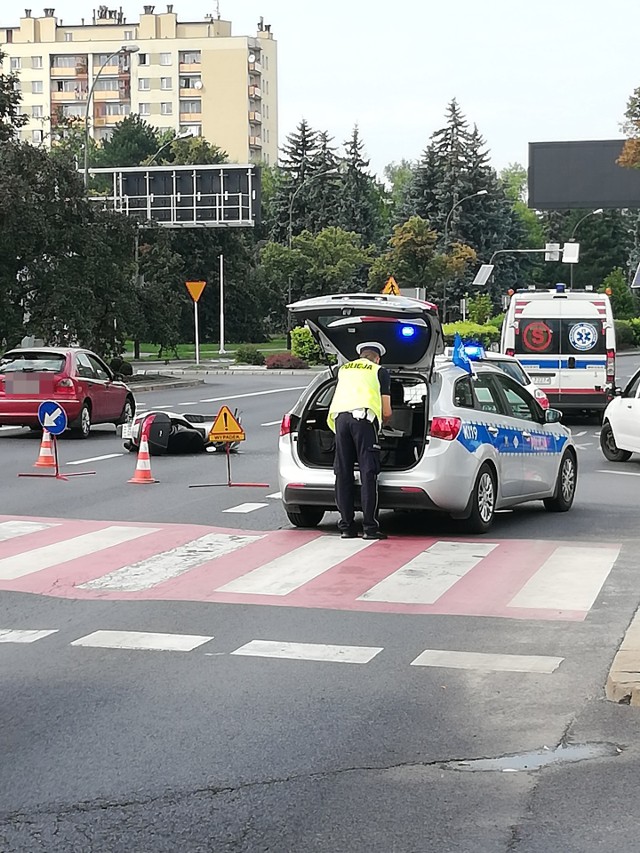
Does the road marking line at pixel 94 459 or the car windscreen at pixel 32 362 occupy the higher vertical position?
the car windscreen at pixel 32 362

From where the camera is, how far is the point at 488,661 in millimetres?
7820

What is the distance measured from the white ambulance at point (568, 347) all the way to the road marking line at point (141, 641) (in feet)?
66.9

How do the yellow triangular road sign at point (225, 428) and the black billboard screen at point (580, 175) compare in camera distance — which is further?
the black billboard screen at point (580, 175)

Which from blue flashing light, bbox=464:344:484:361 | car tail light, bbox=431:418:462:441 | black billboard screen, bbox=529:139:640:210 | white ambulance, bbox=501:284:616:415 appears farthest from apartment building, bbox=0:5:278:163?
car tail light, bbox=431:418:462:441

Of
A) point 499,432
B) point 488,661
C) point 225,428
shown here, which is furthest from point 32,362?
point 488,661

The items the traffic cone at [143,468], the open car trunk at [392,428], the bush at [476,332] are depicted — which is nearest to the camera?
the open car trunk at [392,428]

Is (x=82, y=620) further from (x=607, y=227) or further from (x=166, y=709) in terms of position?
(x=607, y=227)

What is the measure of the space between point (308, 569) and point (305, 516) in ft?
8.09

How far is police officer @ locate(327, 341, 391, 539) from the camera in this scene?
1246cm

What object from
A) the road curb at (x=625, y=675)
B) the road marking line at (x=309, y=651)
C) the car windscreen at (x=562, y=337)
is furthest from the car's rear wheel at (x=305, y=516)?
the car windscreen at (x=562, y=337)

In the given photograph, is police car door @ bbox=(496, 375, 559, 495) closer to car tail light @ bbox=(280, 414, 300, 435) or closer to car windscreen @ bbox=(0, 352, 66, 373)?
car tail light @ bbox=(280, 414, 300, 435)

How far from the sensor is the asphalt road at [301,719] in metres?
5.07

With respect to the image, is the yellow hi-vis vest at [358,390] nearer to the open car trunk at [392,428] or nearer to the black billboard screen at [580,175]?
the open car trunk at [392,428]

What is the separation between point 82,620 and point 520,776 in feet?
13.2
